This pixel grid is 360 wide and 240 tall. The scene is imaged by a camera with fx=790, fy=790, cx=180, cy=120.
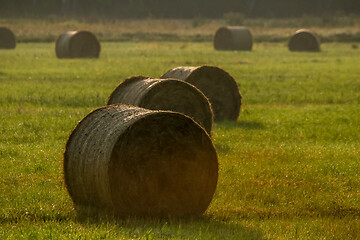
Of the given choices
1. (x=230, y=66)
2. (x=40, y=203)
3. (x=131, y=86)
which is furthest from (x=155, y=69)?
Answer: (x=40, y=203)

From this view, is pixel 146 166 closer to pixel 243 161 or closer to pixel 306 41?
pixel 243 161

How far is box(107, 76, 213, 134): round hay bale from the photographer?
14602 mm

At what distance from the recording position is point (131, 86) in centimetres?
1531

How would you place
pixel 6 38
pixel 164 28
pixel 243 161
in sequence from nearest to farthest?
pixel 243 161 → pixel 6 38 → pixel 164 28

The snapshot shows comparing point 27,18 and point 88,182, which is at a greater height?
point 88,182

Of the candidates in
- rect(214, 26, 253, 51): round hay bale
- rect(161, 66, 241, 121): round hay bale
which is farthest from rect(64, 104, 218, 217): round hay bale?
rect(214, 26, 253, 51): round hay bale

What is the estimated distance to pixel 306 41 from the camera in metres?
50.9

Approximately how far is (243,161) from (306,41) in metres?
38.7

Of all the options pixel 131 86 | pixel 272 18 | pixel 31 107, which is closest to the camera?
pixel 131 86

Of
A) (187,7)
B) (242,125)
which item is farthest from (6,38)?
(187,7)

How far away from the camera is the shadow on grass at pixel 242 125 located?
17438 millimetres

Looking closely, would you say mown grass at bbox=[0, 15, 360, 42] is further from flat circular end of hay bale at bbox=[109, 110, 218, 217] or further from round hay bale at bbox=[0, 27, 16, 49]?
flat circular end of hay bale at bbox=[109, 110, 218, 217]

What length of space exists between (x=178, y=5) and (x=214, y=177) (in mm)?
83749

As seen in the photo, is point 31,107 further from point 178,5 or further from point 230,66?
point 178,5
